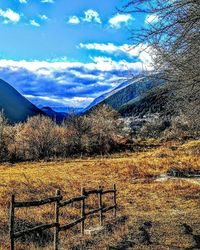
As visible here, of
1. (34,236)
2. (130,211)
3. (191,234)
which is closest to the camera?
(191,234)

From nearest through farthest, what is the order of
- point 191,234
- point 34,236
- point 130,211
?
1. point 191,234
2. point 34,236
3. point 130,211

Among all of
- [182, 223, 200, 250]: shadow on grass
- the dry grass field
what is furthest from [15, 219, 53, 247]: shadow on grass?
[182, 223, 200, 250]: shadow on grass

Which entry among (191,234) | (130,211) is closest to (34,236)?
(191,234)

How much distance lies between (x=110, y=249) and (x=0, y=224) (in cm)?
540

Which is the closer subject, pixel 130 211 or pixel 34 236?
pixel 34 236

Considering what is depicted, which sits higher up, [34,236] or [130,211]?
[130,211]

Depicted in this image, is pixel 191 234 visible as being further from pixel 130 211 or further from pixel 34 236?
pixel 130 211

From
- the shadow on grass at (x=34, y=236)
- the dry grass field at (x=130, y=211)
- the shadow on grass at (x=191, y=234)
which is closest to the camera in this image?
the shadow on grass at (x=191, y=234)

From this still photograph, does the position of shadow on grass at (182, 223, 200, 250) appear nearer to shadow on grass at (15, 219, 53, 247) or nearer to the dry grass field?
the dry grass field

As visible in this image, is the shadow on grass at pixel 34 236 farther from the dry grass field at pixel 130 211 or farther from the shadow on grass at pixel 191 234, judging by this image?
the shadow on grass at pixel 191 234

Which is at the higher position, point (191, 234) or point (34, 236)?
point (191, 234)

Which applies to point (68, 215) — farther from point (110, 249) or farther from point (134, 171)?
point (134, 171)

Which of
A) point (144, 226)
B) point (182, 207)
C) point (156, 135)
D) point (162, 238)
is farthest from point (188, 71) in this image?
point (156, 135)

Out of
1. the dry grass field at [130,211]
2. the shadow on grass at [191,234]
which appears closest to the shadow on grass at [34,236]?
the dry grass field at [130,211]
